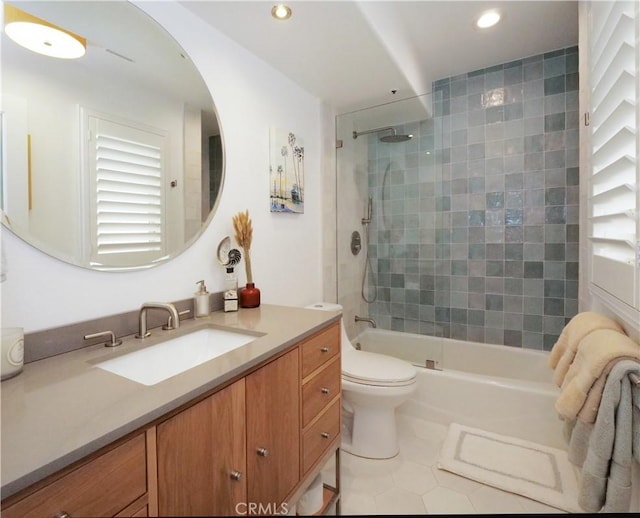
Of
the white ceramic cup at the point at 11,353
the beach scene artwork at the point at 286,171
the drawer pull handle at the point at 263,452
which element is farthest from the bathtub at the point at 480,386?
the white ceramic cup at the point at 11,353

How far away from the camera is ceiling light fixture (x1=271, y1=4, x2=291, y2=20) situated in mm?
1280

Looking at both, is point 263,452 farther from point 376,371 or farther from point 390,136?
point 390,136

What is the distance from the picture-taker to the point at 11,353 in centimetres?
72

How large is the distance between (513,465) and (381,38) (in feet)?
7.28

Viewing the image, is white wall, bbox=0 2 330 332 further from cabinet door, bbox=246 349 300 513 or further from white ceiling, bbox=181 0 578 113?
cabinet door, bbox=246 349 300 513

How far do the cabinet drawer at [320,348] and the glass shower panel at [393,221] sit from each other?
1.14 metres

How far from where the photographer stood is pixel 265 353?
2.85 ft

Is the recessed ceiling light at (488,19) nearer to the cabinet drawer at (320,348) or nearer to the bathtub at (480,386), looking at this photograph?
the cabinet drawer at (320,348)

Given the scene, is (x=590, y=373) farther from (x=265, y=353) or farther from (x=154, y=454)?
(x=154, y=454)

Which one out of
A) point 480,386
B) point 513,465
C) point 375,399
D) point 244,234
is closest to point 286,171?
point 244,234

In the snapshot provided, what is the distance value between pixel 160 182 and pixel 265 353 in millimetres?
829

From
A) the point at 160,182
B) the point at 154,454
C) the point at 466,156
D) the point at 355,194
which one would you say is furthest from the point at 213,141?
the point at 466,156

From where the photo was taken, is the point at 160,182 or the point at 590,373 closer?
the point at 590,373

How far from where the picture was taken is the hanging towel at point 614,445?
892 millimetres
